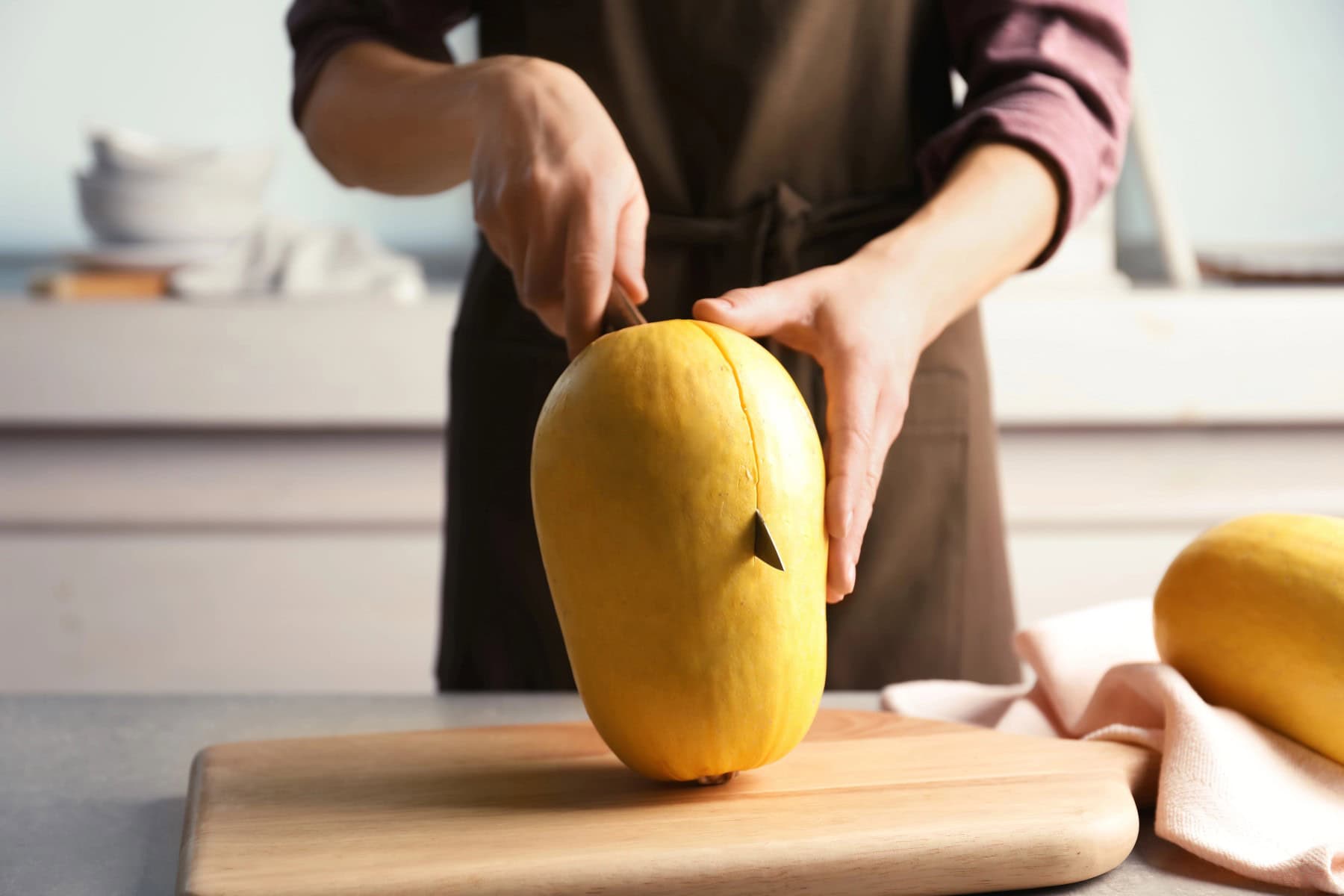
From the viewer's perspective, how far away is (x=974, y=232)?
2.56ft

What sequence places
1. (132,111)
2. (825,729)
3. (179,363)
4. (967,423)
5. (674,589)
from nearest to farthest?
1. (674,589)
2. (825,729)
3. (967,423)
4. (179,363)
5. (132,111)

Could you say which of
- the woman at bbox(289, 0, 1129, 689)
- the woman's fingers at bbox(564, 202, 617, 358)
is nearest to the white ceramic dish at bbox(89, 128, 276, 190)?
the woman at bbox(289, 0, 1129, 689)

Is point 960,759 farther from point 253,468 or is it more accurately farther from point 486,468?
point 253,468

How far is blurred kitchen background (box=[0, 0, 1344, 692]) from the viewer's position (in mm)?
1779

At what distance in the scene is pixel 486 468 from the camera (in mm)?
1016

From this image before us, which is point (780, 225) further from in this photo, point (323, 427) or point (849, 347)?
point (323, 427)

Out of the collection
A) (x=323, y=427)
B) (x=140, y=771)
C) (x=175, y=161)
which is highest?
(x=175, y=161)

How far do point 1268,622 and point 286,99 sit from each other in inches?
76.5

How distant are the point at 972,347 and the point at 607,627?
52 centimetres

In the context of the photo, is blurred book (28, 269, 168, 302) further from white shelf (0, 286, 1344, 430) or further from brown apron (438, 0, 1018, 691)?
brown apron (438, 0, 1018, 691)

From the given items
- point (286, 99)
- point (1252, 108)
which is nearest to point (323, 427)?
point (286, 99)

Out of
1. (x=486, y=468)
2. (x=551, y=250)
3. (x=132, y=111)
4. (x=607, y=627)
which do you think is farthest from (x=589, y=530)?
(x=132, y=111)

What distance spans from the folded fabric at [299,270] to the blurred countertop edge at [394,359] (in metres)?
0.07

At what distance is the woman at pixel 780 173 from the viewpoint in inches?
34.5
